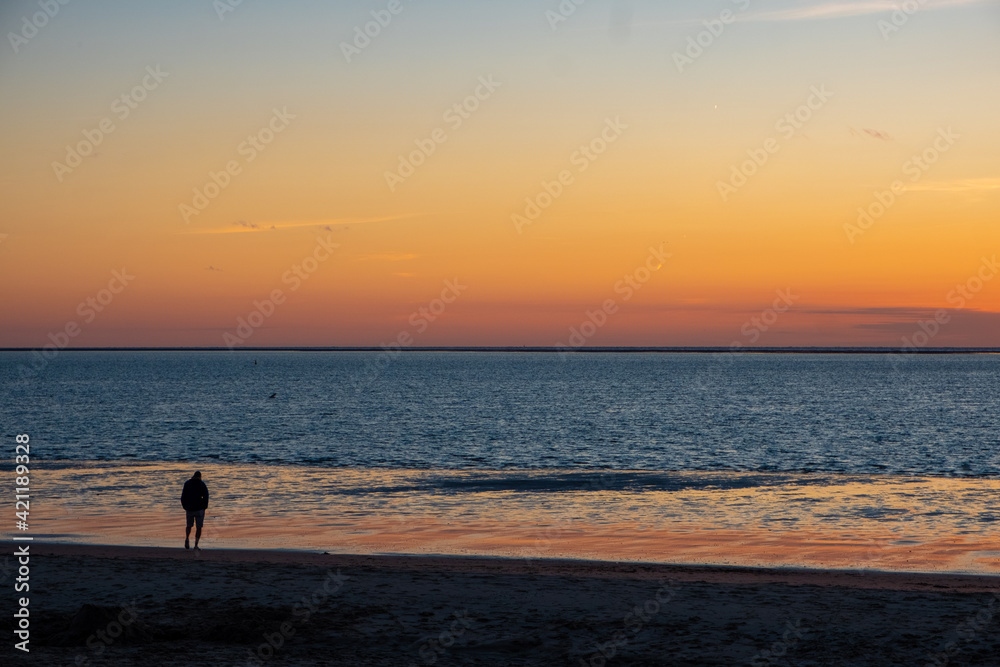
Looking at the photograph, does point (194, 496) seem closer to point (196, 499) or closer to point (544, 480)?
point (196, 499)

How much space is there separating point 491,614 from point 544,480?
74.8 feet

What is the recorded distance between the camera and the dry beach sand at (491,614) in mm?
12281

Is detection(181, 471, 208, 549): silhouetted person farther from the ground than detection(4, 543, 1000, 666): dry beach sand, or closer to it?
farther from the ground

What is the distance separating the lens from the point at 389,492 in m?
33.2

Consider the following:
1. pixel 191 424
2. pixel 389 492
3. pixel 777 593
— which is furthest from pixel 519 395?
pixel 777 593

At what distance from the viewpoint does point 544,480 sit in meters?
37.2

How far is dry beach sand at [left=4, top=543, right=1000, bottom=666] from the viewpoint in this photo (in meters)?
12.3

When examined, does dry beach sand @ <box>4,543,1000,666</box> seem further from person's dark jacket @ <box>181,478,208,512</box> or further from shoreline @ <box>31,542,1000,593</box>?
person's dark jacket @ <box>181,478,208,512</box>

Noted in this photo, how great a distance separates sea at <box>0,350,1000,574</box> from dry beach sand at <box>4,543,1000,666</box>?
11.4 ft

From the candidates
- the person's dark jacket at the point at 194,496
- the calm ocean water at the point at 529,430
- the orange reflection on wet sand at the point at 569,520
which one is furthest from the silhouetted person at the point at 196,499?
the calm ocean water at the point at 529,430

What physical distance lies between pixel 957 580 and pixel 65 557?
61.2ft

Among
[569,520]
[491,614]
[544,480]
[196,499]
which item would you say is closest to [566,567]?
[491,614]

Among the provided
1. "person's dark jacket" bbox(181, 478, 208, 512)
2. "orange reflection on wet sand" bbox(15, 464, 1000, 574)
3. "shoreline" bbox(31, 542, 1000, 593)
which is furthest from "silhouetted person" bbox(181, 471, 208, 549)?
"orange reflection on wet sand" bbox(15, 464, 1000, 574)

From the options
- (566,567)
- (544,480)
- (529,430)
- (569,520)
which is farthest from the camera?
(529,430)
